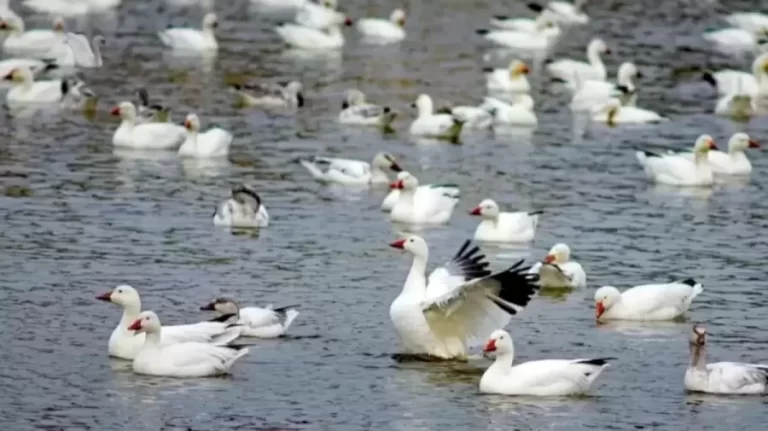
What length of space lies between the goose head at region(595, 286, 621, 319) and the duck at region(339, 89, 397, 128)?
12.5m

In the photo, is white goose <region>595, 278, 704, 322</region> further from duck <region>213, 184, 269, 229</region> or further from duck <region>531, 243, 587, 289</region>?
duck <region>213, 184, 269, 229</region>

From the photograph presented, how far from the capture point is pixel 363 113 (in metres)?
29.8

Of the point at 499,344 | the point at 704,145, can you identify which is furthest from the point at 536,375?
the point at 704,145

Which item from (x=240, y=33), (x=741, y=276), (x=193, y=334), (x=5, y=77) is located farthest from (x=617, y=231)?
(x=240, y=33)

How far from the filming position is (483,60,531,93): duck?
34.2m

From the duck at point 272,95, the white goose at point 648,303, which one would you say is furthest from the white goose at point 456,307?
the duck at point 272,95

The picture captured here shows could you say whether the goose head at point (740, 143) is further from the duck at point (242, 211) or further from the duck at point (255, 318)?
the duck at point (255, 318)

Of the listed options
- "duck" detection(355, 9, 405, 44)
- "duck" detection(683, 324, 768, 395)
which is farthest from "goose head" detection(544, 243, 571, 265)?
"duck" detection(355, 9, 405, 44)

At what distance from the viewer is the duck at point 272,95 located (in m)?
31.3

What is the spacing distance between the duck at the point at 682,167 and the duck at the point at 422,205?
13.6ft

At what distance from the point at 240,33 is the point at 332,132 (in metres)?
13.5

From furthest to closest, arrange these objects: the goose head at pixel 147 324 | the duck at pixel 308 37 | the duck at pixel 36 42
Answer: the duck at pixel 308 37, the duck at pixel 36 42, the goose head at pixel 147 324

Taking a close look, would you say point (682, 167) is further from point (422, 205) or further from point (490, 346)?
point (490, 346)

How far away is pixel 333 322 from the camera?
17125 millimetres
